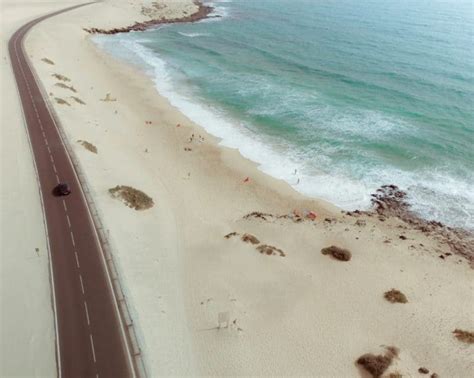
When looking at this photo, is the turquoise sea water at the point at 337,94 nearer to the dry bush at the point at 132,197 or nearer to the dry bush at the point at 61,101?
the dry bush at the point at 132,197

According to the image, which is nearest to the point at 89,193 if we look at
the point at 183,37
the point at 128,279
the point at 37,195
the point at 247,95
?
the point at 37,195

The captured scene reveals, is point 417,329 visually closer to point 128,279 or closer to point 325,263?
point 325,263

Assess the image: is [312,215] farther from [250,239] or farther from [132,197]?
[132,197]

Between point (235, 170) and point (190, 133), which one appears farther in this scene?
point (190, 133)

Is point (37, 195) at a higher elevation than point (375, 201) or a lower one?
higher

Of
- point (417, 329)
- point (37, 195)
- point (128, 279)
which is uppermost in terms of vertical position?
point (37, 195)

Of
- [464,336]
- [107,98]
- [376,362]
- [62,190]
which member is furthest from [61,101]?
[464,336]
